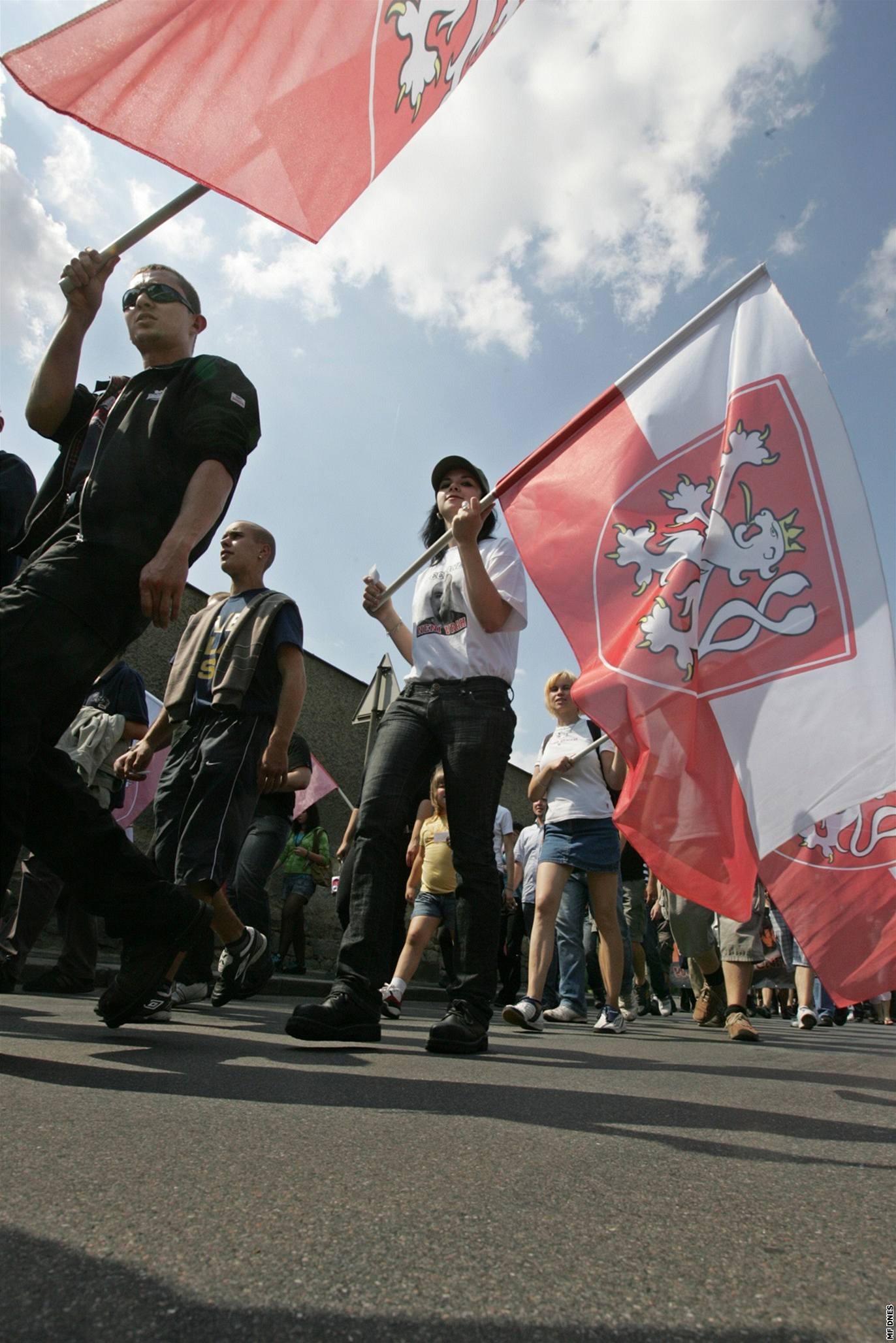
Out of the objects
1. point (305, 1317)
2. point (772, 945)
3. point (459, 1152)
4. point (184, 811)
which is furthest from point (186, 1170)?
point (772, 945)

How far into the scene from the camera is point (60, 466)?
3.07 meters

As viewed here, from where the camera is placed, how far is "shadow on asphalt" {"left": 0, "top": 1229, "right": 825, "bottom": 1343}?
3.07 ft

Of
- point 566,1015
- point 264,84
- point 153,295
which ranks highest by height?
point 264,84

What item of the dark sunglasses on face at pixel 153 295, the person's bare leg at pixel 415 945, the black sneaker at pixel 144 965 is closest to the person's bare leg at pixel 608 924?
the person's bare leg at pixel 415 945

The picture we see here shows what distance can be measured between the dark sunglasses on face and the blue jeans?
8.72 ft

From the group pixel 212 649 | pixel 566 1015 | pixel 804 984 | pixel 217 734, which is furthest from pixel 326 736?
pixel 217 734

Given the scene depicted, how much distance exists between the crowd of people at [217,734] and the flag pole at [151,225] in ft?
0.14

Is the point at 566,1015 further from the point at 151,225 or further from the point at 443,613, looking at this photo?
the point at 151,225

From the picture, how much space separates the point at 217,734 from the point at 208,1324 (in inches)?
124

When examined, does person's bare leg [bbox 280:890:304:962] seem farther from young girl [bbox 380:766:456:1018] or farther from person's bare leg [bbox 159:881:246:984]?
person's bare leg [bbox 159:881:246:984]

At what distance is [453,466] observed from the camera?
169 inches

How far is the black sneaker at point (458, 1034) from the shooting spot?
3434mm

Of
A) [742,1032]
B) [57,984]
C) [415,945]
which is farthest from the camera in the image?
[415,945]

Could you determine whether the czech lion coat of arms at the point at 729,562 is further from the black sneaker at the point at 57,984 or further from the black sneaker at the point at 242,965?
the black sneaker at the point at 57,984
